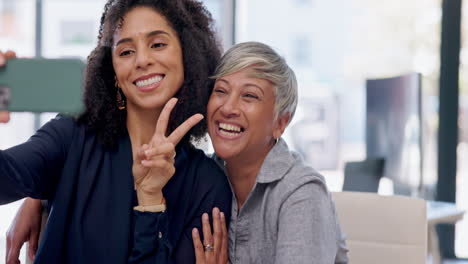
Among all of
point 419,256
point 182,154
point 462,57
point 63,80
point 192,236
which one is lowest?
point 419,256

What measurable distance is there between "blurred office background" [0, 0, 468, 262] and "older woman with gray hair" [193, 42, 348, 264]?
2988mm

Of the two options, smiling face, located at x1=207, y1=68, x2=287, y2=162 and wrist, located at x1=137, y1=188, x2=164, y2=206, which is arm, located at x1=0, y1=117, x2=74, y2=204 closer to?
wrist, located at x1=137, y1=188, x2=164, y2=206

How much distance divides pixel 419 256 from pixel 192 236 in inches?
27.1

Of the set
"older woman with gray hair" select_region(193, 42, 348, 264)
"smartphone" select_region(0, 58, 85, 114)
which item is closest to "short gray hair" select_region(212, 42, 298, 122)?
→ "older woman with gray hair" select_region(193, 42, 348, 264)

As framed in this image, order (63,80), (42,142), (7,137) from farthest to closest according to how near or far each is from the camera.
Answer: (7,137) → (42,142) → (63,80)

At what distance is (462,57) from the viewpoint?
436cm

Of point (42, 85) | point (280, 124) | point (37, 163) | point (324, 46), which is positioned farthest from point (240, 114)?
point (324, 46)

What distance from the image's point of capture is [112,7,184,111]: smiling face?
1.51 m

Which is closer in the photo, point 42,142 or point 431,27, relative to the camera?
point 42,142

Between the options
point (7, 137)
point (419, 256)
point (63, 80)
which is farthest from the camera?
point (7, 137)

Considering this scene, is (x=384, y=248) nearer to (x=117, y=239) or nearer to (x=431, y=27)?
(x=117, y=239)

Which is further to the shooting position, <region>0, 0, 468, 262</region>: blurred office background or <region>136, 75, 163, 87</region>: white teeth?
<region>0, 0, 468, 262</region>: blurred office background

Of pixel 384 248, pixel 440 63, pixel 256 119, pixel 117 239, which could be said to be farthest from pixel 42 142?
pixel 440 63

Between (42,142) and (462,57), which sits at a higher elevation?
(462,57)
